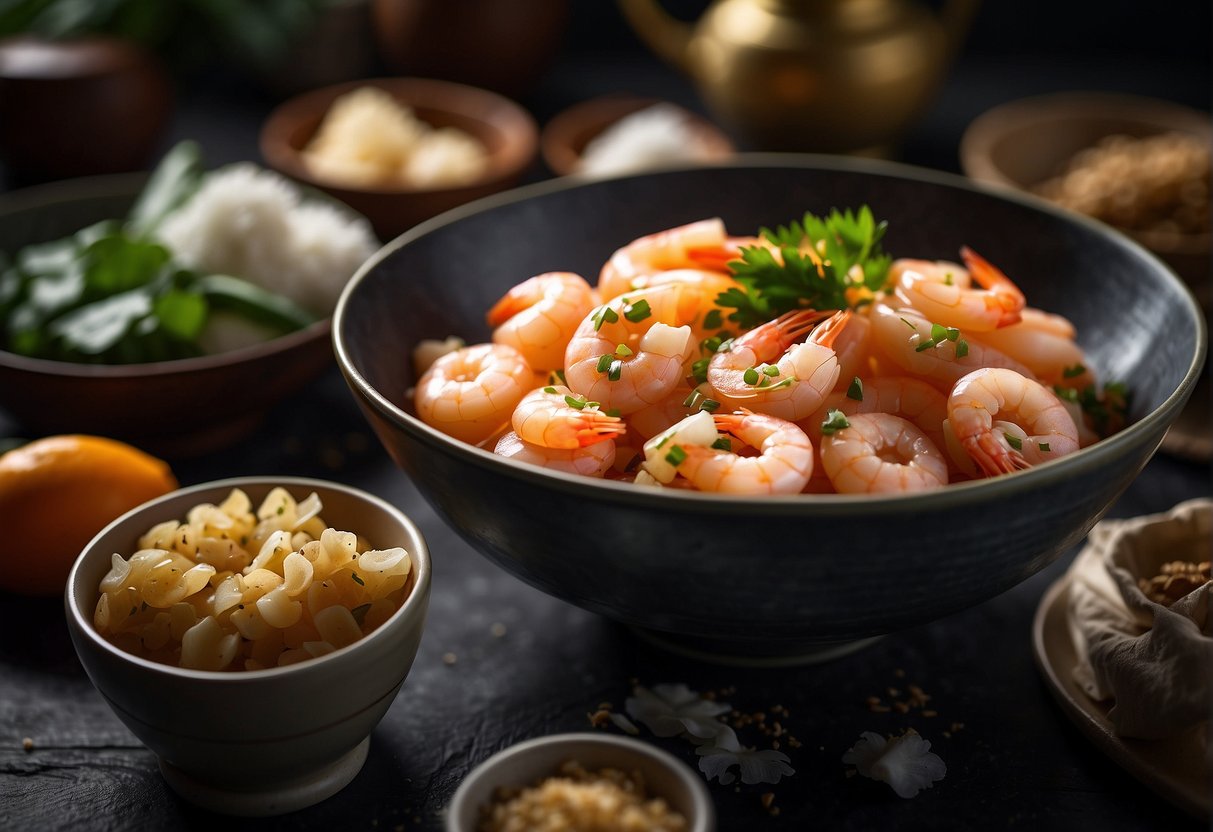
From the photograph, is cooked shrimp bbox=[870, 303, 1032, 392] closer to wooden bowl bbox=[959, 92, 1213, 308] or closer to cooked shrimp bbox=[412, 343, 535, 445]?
cooked shrimp bbox=[412, 343, 535, 445]

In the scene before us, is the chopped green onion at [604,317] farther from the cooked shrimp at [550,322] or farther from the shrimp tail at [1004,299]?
the shrimp tail at [1004,299]

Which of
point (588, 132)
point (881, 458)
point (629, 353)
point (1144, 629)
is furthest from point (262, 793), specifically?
point (588, 132)

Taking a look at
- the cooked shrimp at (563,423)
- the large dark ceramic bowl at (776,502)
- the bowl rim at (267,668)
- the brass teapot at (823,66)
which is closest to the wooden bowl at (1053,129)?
the brass teapot at (823,66)

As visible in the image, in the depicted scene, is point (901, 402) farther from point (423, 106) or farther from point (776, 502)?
point (423, 106)

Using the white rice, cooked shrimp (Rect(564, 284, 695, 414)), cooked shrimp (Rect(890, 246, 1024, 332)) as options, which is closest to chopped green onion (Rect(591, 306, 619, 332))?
cooked shrimp (Rect(564, 284, 695, 414))

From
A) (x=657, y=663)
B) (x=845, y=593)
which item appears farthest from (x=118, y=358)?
(x=845, y=593)
